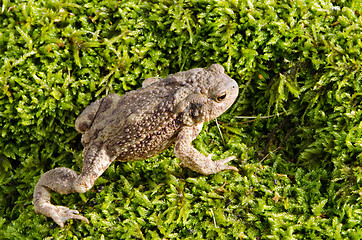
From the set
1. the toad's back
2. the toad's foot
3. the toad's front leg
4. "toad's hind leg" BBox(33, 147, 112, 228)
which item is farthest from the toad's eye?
the toad's foot

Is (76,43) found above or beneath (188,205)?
above

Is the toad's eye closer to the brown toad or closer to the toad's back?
the brown toad

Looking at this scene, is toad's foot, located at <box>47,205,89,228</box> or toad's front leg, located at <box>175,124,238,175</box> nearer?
toad's foot, located at <box>47,205,89,228</box>

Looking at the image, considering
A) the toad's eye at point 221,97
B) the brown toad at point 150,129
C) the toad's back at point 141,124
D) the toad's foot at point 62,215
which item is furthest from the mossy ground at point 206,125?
the toad's eye at point 221,97

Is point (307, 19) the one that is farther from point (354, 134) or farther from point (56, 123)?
point (56, 123)

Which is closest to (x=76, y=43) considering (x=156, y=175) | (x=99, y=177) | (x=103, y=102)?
(x=103, y=102)

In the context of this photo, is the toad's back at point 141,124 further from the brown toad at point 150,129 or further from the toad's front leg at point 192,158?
the toad's front leg at point 192,158

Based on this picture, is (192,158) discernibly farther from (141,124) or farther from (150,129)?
(141,124)
